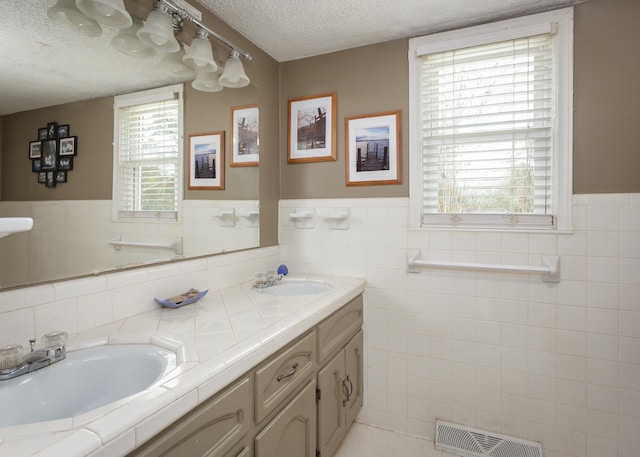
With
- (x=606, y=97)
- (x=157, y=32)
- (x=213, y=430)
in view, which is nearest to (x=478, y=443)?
(x=213, y=430)

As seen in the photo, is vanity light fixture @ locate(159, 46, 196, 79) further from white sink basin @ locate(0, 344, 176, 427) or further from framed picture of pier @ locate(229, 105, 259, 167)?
white sink basin @ locate(0, 344, 176, 427)

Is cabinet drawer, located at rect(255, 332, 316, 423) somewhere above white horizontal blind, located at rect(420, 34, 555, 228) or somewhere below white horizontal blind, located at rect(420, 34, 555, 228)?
below

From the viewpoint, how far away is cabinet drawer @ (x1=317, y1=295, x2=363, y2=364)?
5.11 ft

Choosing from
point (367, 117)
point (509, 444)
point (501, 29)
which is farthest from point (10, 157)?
point (509, 444)

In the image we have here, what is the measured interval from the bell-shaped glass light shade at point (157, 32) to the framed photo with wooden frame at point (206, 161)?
40 cm

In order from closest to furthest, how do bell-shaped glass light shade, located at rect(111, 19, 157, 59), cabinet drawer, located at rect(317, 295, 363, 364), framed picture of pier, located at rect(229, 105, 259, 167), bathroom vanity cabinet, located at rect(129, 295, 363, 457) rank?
bathroom vanity cabinet, located at rect(129, 295, 363, 457) < bell-shaped glass light shade, located at rect(111, 19, 157, 59) < cabinet drawer, located at rect(317, 295, 363, 364) < framed picture of pier, located at rect(229, 105, 259, 167)

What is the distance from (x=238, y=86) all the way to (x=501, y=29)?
4.69 feet

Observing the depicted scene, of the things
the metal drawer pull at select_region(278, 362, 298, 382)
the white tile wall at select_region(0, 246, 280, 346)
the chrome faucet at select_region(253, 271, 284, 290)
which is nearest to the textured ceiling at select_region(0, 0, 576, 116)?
the white tile wall at select_region(0, 246, 280, 346)

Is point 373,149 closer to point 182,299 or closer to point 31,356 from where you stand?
point 182,299

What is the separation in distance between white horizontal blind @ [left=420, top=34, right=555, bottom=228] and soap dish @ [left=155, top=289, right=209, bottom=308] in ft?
4.23

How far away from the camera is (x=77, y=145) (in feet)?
4.04

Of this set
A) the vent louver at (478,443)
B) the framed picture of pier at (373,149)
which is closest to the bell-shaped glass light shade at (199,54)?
the framed picture of pier at (373,149)

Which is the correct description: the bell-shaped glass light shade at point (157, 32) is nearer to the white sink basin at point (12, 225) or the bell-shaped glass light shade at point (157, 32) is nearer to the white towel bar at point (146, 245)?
the white towel bar at point (146, 245)

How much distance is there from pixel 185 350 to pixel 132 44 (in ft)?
3.94
